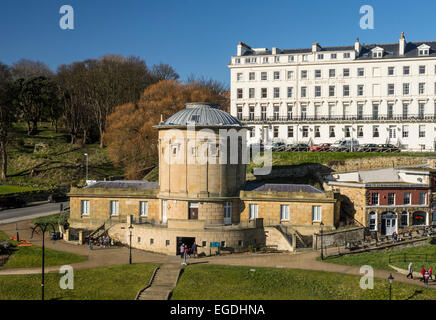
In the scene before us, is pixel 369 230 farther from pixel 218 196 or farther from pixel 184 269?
pixel 184 269

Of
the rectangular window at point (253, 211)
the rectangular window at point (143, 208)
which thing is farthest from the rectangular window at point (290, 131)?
the rectangular window at point (143, 208)

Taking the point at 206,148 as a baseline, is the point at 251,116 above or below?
above

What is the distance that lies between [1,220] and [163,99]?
3199 centimetres

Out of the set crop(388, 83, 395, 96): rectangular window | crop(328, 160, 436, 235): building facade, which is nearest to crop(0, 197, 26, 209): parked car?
crop(328, 160, 436, 235): building facade

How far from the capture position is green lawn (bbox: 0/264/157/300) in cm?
3588

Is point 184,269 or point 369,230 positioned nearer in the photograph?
point 184,269

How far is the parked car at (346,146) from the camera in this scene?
243 ft

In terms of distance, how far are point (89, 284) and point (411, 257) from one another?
92.6 feet

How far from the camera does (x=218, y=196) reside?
52250mm

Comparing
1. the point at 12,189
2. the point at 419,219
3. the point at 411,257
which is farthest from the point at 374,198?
the point at 12,189

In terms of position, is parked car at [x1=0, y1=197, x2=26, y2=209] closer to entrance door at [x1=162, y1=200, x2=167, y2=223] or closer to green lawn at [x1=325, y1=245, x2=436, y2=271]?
entrance door at [x1=162, y1=200, x2=167, y2=223]

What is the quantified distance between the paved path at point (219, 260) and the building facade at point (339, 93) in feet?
124
